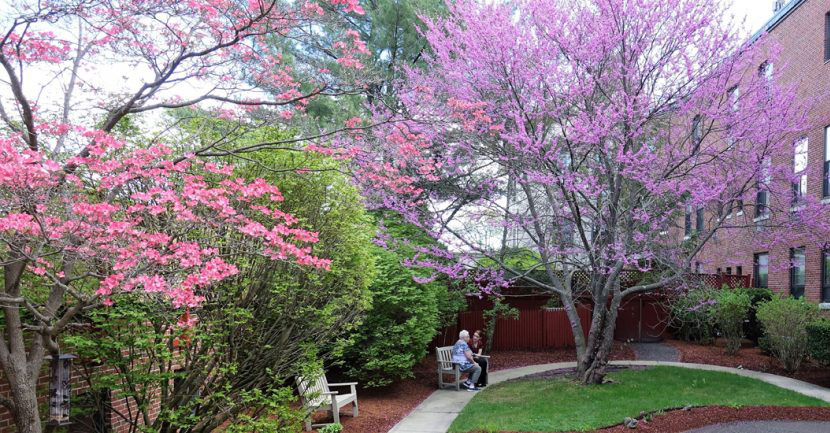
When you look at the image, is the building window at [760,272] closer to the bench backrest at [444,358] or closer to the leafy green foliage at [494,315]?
the leafy green foliage at [494,315]

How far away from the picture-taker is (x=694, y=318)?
17141 mm

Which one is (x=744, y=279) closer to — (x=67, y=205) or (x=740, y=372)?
(x=740, y=372)

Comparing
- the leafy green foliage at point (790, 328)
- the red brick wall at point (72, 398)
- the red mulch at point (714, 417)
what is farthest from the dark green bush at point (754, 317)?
the red brick wall at point (72, 398)

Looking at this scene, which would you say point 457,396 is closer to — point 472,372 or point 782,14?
point 472,372

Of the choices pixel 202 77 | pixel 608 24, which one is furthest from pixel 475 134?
pixel 202 77

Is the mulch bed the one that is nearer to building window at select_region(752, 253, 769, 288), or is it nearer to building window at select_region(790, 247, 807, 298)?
building window at select_region(790, 247, 807, 298)

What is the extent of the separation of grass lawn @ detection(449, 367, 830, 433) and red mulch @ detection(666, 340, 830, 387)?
149 centimetres

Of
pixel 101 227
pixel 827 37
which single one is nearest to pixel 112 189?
pixel 101 227

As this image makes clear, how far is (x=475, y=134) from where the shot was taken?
1261 centimetres

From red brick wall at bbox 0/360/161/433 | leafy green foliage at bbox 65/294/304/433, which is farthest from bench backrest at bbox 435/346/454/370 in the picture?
red brick wall at bbox 0/360/161/433

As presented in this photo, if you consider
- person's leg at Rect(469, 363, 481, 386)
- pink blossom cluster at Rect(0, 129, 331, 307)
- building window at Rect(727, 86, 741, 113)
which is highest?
building window at Rect(727, 86, 741, 113)

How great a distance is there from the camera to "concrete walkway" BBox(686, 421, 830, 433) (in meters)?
8.63

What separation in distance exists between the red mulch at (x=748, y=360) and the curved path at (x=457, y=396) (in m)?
0.43

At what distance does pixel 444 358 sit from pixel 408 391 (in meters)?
1.44
